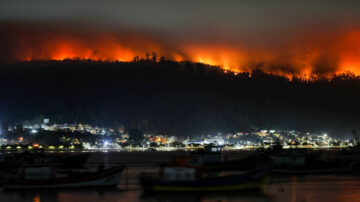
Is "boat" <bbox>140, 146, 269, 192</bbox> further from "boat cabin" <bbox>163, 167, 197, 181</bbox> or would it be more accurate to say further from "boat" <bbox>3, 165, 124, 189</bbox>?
"boat" <bbox>3, 165, 124, 189</bbox>

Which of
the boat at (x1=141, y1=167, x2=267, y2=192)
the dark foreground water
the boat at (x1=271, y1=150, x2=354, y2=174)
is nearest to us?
the boat at (x1=141, y1=167, x2=267, y2=192)

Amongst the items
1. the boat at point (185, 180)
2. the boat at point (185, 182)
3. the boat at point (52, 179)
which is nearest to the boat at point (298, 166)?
the boat at point (185, 180)

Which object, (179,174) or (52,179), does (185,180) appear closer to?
(179,174)

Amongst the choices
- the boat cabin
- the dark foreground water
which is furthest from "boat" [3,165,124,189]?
the boat cabin

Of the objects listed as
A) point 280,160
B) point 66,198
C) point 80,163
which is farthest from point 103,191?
point 80,163

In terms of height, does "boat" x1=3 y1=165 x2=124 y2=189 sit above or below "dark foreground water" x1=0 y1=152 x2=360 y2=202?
above

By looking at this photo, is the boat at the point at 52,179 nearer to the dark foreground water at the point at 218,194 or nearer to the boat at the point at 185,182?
the dark foreground water at the point at 218,194

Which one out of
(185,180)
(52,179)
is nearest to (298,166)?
(185,180)

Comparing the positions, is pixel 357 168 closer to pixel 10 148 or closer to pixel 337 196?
pixel 337 196
